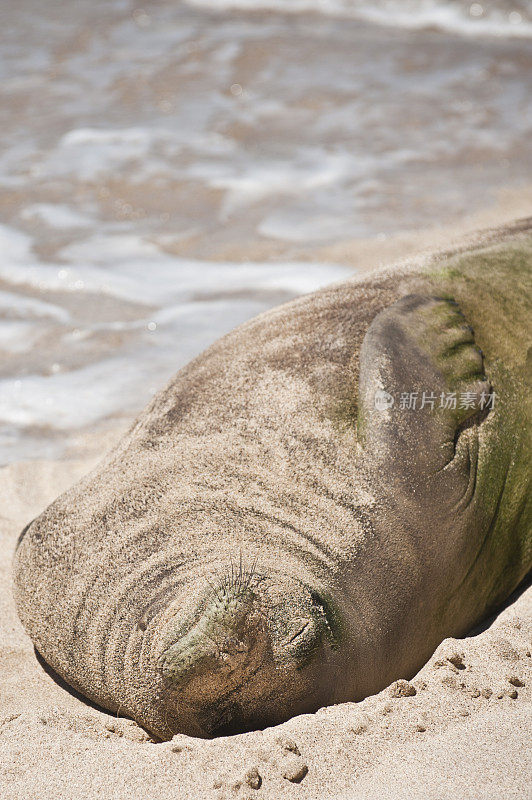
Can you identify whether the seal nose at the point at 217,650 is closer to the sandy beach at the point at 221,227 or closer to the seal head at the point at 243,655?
the seal head at the point at 243,655

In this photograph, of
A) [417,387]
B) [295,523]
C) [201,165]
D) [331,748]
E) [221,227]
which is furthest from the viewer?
[201,165]

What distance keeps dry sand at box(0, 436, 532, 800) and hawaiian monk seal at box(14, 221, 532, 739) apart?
0.21 feet

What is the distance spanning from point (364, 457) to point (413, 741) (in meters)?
0.65

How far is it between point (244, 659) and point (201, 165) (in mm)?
4631

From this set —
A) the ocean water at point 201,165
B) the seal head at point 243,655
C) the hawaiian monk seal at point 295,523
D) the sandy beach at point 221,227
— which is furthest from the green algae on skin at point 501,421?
the ocean water at point 201,165

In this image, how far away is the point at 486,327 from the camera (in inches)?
91.4

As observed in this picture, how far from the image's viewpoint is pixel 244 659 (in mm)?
1736

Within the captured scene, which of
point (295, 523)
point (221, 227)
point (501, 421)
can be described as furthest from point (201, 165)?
point (295, 523)

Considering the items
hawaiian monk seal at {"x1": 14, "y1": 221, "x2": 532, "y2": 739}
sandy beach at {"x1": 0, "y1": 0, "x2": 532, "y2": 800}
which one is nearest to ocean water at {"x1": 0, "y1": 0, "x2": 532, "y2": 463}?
sandy beach at {"x1": 0, "y1": 0, "x2": 532, "y2": 800}

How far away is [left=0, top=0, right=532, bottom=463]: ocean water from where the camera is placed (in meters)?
3.99

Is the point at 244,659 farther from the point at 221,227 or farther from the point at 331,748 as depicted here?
the point at 221,227

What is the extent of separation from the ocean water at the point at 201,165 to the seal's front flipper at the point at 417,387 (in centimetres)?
163

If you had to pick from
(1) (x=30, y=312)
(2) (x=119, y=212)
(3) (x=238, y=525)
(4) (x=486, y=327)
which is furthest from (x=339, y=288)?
(2) (x=119, y=212)

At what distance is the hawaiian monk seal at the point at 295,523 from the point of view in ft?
5.85
